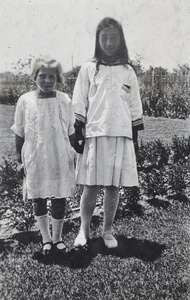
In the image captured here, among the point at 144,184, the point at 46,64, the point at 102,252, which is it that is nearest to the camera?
the point at 46,64

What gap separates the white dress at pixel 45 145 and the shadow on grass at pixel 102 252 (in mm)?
409

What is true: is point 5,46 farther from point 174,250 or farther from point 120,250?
point 174,250

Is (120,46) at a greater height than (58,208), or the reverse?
(120,46)

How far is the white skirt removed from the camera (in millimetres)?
2576

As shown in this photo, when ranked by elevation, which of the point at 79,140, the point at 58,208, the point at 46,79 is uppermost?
the point at 46,79

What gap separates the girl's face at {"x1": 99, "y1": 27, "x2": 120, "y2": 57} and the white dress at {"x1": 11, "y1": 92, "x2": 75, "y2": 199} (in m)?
0.45

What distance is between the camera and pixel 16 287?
229cm

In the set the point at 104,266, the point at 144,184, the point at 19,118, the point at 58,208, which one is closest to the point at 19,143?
the point at 19,118

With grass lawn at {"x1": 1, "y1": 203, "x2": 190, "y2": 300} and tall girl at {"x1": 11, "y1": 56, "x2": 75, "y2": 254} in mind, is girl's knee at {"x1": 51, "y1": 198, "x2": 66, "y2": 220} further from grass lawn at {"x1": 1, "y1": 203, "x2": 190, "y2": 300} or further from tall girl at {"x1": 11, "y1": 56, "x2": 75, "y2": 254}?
grass lawn at {"x1": 1, "y1": 203, "x2": 190, "y2": 300}

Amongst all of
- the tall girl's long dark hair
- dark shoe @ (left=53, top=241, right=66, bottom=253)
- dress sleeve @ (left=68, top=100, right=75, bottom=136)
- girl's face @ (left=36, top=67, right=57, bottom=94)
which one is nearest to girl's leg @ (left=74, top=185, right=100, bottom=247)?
dark shoe @ (left=53, top=241, right=66, bottom=253)

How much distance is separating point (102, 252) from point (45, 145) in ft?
2.74

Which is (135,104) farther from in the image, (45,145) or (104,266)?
(104,266)

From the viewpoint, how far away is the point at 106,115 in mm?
2551

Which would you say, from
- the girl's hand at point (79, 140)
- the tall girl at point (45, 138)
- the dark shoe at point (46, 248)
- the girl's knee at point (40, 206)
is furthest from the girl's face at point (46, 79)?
the dark shoe at point (46, 248)
